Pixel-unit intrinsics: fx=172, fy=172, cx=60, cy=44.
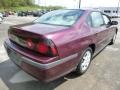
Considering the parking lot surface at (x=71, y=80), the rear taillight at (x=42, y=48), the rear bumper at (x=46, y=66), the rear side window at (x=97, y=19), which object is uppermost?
the rear side window at (x=97, y=19)

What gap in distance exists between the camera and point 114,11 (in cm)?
5434

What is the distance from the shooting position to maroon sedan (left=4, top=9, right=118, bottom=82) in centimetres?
280

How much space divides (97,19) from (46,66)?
93.4 inches

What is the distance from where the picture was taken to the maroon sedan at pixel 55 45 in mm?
2805

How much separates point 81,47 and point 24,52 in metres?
1.13

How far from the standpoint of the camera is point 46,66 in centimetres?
274

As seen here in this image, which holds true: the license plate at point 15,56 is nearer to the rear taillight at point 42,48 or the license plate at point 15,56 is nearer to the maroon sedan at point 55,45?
the maroon sedan at point 55,45

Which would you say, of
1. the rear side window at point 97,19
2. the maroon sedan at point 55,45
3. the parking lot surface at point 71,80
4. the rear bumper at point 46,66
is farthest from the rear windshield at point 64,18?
the parking lot surface at point 71,80

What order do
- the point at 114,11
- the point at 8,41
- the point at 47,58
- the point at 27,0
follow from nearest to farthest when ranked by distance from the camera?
the point at 47,58
the point at 8,41
the point at 114,11
the point at 27,0

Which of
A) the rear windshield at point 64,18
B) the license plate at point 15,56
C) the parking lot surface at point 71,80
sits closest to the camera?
the license plate at point 15,56

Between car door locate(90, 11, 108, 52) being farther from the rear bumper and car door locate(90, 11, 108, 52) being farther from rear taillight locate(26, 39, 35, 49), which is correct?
rear taillight locate(26, 39, 35, 49)

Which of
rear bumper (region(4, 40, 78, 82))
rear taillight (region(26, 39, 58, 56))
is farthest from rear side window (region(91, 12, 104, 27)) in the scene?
rear taillight (region(26, 39, 58, 56))

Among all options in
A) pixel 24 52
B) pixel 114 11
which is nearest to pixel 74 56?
pixel 24 52

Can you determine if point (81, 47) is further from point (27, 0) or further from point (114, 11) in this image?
point (27, 0)
